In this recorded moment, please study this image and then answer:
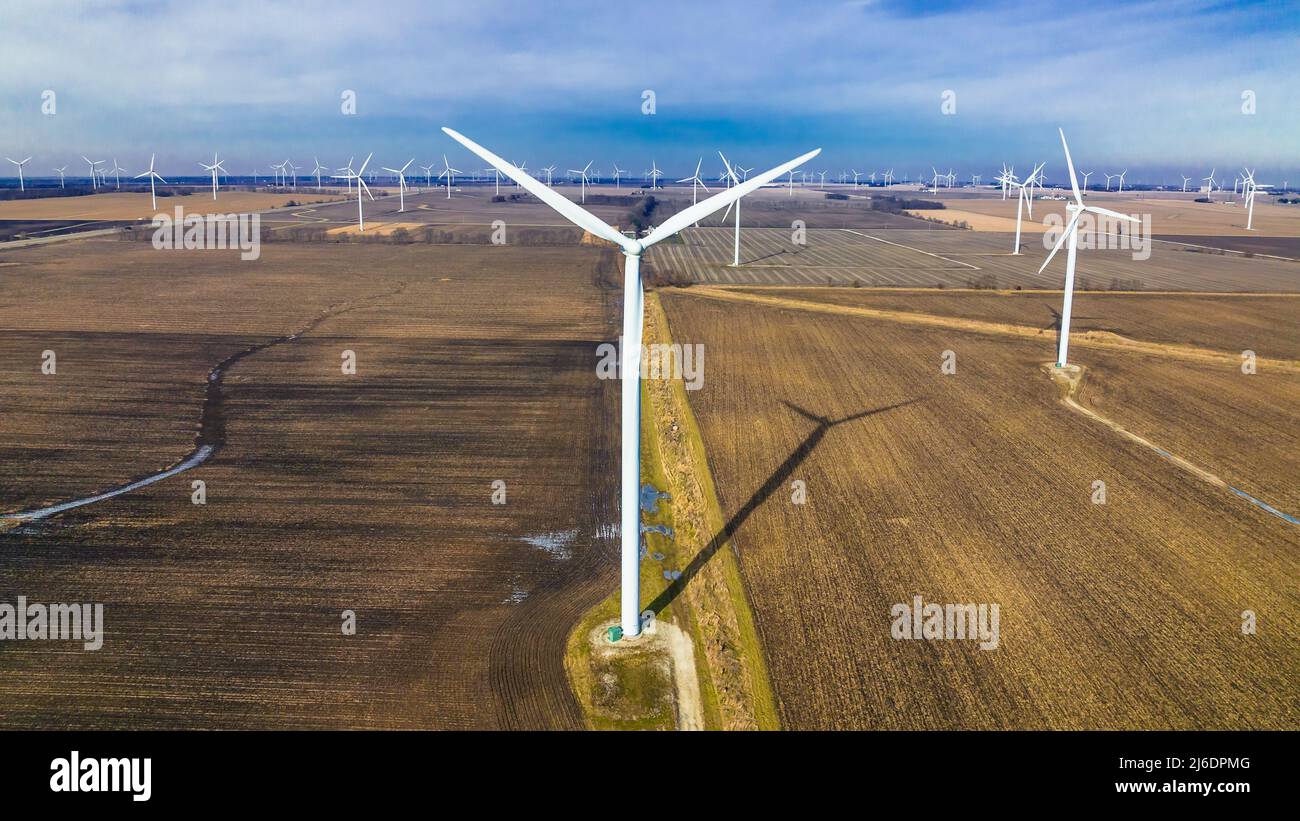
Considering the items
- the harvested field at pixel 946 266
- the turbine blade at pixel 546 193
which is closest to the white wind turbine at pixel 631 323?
the turbine blade at pixel 546 193

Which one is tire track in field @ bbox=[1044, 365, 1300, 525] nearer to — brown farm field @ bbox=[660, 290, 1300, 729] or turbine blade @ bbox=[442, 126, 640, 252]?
brown farm field @ bbox=[660, 290, 1300, 729]

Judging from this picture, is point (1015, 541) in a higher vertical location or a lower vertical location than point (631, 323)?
lower

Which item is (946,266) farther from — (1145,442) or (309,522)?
(309,522)

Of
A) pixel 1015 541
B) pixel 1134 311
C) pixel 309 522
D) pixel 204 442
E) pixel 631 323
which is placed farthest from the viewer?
pixel 1134 311

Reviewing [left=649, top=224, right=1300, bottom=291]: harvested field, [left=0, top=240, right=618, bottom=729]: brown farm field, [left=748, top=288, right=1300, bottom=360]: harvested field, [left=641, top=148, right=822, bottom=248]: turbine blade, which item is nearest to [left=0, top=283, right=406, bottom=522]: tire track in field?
[left=0, top=240, right=618, bottom=729]: brown farm field

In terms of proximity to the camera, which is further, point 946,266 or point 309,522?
point 946,266

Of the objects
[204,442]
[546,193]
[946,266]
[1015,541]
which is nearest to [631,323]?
[546,193]

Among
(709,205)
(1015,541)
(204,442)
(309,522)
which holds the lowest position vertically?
(309,522)
